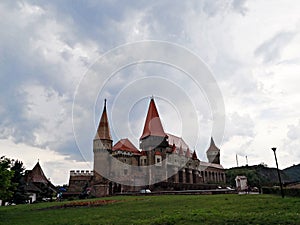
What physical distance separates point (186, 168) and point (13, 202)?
39.9 meters

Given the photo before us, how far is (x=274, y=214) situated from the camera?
13.2 m

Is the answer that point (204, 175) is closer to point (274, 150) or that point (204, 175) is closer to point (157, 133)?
point (157, 133)

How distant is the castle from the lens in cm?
5500

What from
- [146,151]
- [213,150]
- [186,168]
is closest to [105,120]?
[146,151]

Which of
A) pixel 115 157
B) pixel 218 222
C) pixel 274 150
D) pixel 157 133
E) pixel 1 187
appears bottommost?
pixel 218 222

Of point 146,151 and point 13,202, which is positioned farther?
point 146,151

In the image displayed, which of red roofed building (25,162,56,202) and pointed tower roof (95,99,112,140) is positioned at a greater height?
pointed tower roof (95,99,112,140)

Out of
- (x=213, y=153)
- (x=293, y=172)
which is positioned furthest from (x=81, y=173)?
(x=293, y=172)

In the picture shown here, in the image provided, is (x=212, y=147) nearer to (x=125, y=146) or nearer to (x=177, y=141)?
(x=177, y=141)

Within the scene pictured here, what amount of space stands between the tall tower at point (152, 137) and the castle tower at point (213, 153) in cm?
5365

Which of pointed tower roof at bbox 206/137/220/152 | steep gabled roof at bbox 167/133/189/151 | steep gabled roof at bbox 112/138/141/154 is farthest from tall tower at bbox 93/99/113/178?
pointed tower roof at bbox 206/137/220/152

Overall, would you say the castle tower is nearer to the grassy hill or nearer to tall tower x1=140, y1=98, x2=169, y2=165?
the grassy hill

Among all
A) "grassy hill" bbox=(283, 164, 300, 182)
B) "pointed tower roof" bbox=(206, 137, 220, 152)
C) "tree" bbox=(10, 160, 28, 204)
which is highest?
"pointed tower roof" bbox=(206, 137, 220, 152)

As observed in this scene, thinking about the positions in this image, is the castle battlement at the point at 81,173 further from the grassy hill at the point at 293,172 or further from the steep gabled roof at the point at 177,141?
the grassy hill at the point at 293,172
